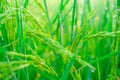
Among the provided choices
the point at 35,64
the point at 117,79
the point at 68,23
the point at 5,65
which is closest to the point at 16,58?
the point at 35,64

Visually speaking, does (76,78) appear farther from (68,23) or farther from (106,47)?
(68,23)

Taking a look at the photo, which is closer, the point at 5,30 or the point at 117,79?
the point at 5,30

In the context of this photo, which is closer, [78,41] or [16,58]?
[16,58]

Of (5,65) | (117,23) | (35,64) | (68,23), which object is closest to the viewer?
(5,65)

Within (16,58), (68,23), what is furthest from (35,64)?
(68,23)

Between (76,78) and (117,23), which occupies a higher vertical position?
(117,23)

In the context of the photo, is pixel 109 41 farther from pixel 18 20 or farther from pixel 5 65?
pixel 5 65

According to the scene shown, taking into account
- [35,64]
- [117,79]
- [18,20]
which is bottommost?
[117,79]

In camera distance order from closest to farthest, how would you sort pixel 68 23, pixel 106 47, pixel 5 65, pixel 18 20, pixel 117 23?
pixel 5 65 < pixel 18 20 < pixel 117 23 < pixel 106 47 < pixel 68 23

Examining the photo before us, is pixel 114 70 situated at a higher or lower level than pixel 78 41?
lower
